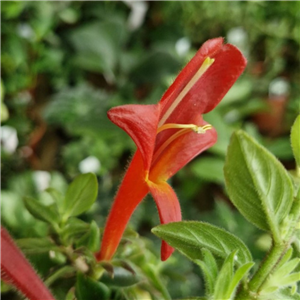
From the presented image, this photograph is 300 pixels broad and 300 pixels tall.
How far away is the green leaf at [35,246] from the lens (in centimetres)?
34

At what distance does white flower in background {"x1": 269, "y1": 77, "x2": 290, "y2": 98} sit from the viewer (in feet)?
3.57

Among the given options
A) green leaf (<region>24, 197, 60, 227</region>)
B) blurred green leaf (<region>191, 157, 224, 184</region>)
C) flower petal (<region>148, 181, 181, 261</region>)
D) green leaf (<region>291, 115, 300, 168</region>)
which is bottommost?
blurred green leaf (<region>191, 157, 224, 184</region>)

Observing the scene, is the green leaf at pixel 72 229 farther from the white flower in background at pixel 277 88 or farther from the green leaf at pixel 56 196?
the white flower in background at pixel 277 88

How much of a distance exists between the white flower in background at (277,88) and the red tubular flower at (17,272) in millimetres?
928

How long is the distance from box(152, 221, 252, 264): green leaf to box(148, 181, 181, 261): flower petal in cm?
1

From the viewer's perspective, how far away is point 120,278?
0.34 m

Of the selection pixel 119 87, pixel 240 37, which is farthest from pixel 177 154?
pixel 240 37

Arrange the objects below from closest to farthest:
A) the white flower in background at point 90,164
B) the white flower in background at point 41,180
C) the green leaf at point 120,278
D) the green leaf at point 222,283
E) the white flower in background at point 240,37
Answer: the green leaf at point 222,283, the green leaf at point 120,278, the white flower in background at point 41,180, the white flower in background at point 90,164, the white flower in background at point 240,37

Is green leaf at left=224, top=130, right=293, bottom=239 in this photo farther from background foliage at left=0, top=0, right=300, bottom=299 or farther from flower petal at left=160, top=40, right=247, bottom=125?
background foliage at left=0, top=0, right=300, bottom=299

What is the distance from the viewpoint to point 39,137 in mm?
874

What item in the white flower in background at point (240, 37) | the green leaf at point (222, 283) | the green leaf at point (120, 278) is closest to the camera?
the green leaf at point (222, 283)

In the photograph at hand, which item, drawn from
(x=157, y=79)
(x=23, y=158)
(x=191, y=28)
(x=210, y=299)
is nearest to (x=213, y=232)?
(x=210, y=299)

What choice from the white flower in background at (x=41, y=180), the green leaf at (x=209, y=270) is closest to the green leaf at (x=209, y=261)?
the green leaf at (x=209, y=270)

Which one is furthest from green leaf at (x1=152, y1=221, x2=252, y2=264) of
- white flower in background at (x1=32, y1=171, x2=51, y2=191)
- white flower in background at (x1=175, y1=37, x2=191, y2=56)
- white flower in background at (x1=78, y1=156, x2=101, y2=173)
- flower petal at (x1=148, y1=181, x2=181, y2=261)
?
white flower in background at (x1=175, y1=37, x2=191, y2=56)
